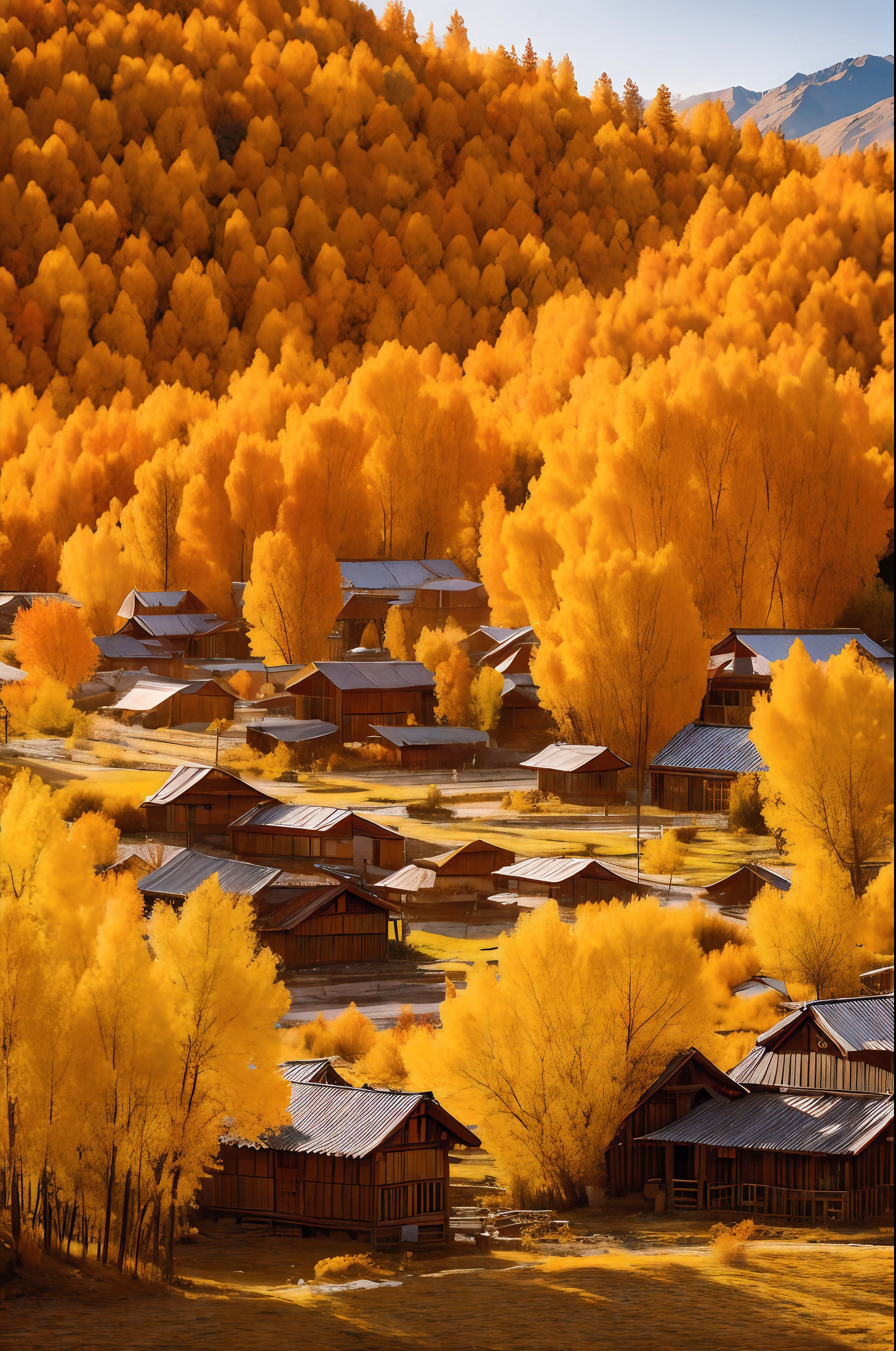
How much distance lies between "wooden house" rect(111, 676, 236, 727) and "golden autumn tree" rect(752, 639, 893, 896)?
25.5 m

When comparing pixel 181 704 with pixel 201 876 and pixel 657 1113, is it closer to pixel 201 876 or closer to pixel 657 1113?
pixel 201 876

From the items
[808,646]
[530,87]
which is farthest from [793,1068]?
[530,87]

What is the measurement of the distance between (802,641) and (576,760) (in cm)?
808

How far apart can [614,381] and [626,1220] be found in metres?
70.5

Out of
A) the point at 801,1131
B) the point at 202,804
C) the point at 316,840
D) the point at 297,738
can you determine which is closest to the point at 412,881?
the point at 316,840

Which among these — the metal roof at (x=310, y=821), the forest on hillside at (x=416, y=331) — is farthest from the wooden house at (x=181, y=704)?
the metal roof at (x=310, y=821)

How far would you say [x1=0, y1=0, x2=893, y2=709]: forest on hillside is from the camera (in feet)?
220

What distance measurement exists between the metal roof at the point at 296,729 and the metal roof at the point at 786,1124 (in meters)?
30.3

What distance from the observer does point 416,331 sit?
130 m

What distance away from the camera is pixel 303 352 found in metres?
123

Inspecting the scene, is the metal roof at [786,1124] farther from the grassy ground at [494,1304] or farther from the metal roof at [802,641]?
the metal roof at [802,641]

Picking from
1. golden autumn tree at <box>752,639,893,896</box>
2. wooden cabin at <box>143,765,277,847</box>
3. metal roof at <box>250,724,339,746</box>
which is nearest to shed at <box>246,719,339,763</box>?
metal roof at <box>250,724,339,746</box>

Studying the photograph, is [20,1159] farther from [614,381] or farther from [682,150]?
[682,150]

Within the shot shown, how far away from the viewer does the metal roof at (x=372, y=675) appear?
60406 millimetres
